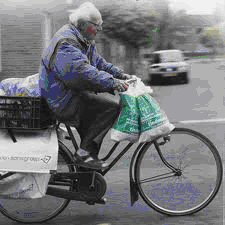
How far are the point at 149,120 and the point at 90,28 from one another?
0.85 m

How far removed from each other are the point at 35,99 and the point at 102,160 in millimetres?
754

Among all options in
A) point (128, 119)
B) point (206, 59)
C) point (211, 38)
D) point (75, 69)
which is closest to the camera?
point (75, 69)

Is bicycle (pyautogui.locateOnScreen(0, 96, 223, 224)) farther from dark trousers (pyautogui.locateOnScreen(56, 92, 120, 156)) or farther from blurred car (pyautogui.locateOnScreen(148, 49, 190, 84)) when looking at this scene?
blurred car (pyautogui.locateOnScreen(148, 49, 190, 84))

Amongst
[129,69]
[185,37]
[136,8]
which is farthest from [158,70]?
[185,37]

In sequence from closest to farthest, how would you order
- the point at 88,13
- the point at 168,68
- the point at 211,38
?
the point at 88,13 < the point at 168,68 < the point at 211,38

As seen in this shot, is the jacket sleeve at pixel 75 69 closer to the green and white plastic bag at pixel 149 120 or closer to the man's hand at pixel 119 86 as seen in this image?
the man's hand at pixel 119 86

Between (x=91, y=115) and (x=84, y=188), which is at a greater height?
(x=91, y=115)

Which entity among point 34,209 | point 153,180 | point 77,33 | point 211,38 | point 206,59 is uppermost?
point 77,33

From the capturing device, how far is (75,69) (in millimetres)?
4215

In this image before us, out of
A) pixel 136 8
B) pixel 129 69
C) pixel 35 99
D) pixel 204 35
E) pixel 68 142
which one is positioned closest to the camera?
pixel 35 99

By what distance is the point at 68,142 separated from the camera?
15.4 feet

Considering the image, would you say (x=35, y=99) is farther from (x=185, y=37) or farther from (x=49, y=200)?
(x=185, y=37)

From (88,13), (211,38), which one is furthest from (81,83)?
(211,38)

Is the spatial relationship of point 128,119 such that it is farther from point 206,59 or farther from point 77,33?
point 206,59
